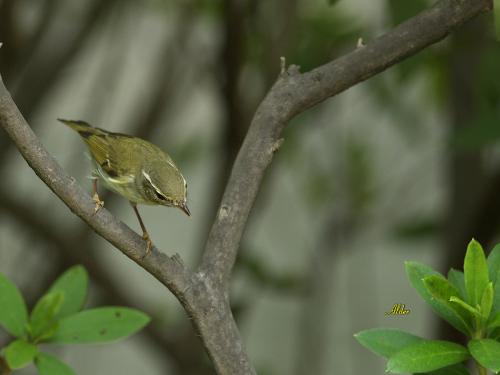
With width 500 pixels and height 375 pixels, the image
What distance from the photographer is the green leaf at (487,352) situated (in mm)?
1479

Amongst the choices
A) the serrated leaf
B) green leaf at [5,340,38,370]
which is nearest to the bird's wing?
green leaf at [5,340,38,370]

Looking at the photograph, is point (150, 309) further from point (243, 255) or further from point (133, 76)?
point (133, 76)

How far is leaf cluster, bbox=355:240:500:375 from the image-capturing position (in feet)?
5.04

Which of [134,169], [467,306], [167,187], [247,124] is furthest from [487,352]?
[247,124]

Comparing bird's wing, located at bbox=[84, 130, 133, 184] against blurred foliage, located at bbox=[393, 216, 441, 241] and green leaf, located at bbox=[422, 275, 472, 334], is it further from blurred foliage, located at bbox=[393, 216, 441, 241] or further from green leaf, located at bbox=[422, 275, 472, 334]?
blurred foliage, located at bbox=[393, 216, 441, 241]

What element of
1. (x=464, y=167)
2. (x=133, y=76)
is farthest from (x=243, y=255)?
(x=133, y=76)

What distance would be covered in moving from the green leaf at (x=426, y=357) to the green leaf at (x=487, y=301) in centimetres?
7

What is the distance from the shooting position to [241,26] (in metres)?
3.32

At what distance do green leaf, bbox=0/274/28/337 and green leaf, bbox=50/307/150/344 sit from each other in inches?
2.9

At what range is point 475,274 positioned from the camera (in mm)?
1627

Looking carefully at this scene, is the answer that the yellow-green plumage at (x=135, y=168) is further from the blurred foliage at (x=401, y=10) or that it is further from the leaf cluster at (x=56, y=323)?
the blurred foliage at (x=401, y=10)

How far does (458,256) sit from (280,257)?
11.2 feet

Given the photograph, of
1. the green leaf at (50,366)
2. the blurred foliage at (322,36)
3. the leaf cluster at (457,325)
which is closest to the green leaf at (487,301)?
the leaf cluster at (457,325)

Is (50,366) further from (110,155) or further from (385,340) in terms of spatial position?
(110,155)
